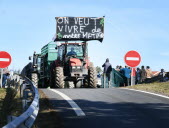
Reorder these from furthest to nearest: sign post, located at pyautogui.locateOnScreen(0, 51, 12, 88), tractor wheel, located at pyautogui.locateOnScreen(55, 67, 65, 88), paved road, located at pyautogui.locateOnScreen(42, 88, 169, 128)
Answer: tractor wheel, located at pyautogui.locateOnScreen(55, 67, 65, 88) → sign post, located at pyautogui.locateOnScreen(0, 51, 12, 88) → paved road, located at pyautogui.locateOnScreen(42, 88, 169, 128)

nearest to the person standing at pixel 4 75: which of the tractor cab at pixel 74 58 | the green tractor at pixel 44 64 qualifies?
the green tractor at pixel 44 64

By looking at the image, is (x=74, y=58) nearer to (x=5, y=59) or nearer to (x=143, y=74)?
(x=5, y=59)

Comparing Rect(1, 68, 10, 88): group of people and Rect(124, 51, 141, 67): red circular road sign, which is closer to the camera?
Rect(124, 51, 141, 67): red circular road sign

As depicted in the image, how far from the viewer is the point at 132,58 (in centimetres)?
1670

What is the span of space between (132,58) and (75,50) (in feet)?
15.6

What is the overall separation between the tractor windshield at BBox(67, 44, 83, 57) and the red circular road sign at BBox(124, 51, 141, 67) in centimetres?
446

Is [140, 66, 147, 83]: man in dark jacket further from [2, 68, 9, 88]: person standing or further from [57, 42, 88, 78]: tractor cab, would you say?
[2, 68, 9, 88]: person standing

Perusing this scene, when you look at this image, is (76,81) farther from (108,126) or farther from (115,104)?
(108,126)

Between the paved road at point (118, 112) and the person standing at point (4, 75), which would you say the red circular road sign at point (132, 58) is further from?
the person standing at point (4, 75)

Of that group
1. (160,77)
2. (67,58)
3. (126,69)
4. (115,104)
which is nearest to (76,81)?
(67,58)

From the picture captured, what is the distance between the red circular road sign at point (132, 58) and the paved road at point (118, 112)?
223 inches

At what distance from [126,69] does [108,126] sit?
16343 mm

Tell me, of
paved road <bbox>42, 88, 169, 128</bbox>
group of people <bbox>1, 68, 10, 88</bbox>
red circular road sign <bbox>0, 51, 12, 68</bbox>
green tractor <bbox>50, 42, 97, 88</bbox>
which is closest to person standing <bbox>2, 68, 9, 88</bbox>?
group of people <bbox>1, 68, 10, 88</bbox>

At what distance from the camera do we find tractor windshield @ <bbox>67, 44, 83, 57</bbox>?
20594 millimetres
